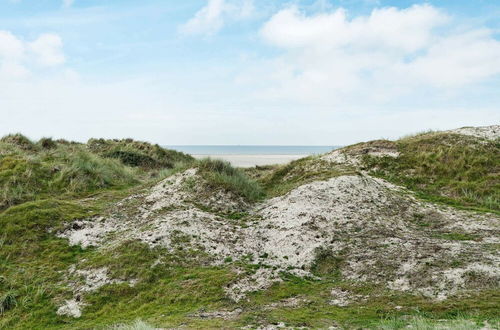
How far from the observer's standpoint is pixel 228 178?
16.7m

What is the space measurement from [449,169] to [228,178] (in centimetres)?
1030

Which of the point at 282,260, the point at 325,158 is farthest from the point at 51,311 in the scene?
the point at 325,158

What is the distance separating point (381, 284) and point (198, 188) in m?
8.50

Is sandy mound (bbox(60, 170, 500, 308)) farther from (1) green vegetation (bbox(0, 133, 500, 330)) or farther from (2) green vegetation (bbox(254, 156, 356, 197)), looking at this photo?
(2) green vegetation (bbox(254, 156, 356, 197))

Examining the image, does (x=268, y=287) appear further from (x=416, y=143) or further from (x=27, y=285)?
(x=416, y=143)

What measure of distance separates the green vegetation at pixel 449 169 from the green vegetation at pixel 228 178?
619 cm

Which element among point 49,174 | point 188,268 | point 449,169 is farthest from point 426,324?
point 49,174

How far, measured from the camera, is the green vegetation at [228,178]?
1595cm

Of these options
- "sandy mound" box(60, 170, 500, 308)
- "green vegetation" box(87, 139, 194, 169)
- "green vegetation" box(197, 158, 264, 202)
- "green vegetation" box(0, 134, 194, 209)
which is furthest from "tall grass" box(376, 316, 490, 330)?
"green vegetation" box(87, 139, 194, 169)

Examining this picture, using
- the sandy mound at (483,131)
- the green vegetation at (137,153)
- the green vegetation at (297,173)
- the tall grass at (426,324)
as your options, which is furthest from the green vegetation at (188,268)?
the green vegetation at (137,153)

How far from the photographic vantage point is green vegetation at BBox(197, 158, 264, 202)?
16.0 m

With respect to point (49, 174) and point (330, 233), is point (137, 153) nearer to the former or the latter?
point (49, 174)

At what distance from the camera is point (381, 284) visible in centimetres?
923

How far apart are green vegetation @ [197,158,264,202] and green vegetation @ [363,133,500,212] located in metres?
6.19
